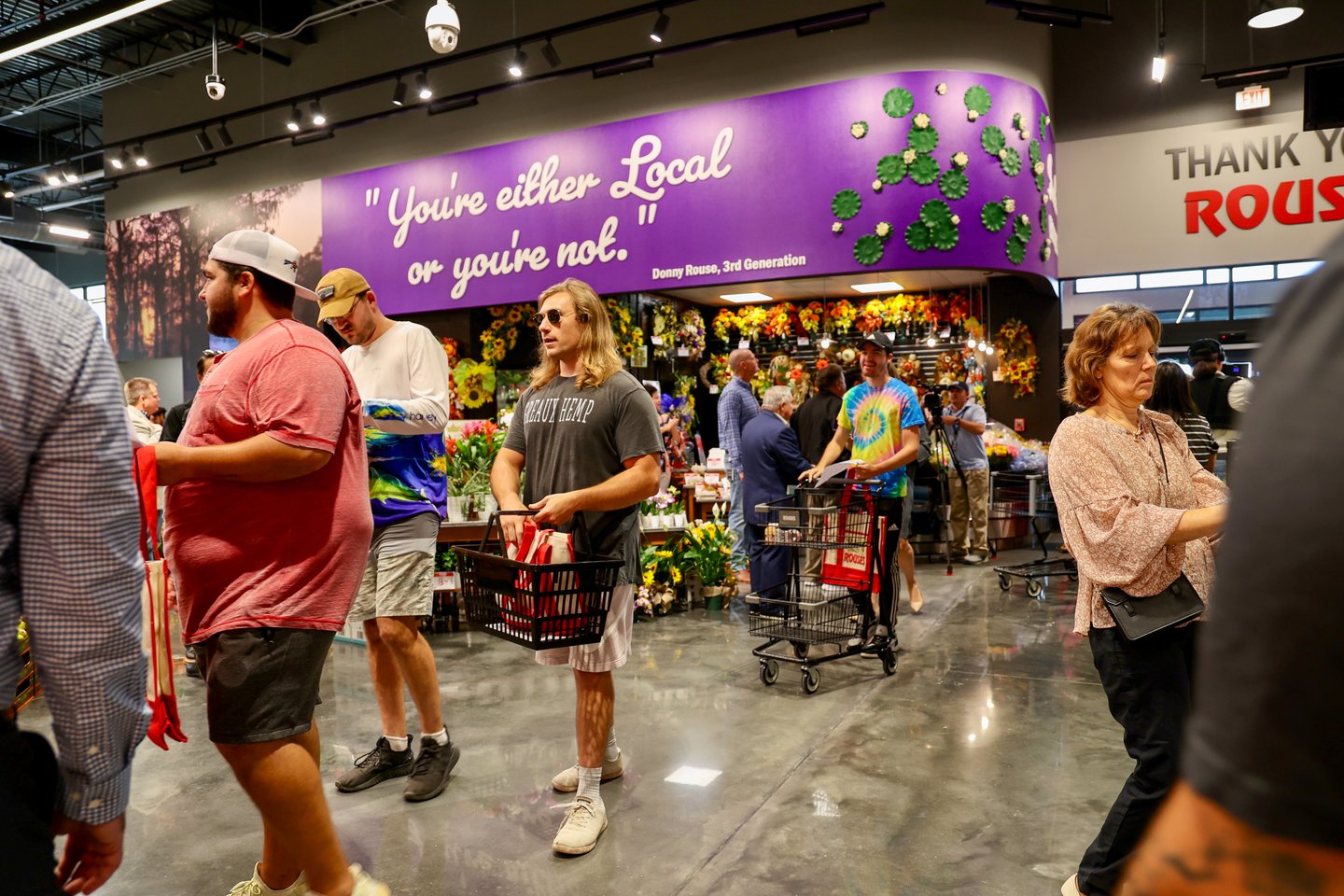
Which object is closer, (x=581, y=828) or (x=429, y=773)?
(x=581, y=828)

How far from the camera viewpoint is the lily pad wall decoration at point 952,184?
7926mm

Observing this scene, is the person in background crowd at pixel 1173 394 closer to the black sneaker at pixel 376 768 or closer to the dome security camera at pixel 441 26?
the black sneaker at pixel 376 768

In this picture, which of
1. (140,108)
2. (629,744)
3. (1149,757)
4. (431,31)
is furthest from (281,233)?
(1149,757)

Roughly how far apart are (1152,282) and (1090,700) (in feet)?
26.0

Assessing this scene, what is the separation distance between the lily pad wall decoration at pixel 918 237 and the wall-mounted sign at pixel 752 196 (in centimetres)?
2

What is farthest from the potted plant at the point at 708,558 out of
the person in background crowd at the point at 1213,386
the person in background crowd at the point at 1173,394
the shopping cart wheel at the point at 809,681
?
the person in background crowd at the point at 1213,386

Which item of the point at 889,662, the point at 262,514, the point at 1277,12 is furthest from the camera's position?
the point at 1277,12

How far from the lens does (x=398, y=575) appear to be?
10.3 ft

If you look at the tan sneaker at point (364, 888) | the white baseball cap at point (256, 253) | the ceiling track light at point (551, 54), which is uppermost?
the ceiling track light at point (551, 54)

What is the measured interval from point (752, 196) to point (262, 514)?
706 cm

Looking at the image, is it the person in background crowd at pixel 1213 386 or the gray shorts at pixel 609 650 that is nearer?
the gray shorts at pixel 609 650

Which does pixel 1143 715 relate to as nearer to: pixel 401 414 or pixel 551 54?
pixel 401 414

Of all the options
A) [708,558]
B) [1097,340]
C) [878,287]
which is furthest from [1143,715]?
[878,287]

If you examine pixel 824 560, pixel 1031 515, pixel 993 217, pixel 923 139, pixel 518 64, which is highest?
pixel 518 64
